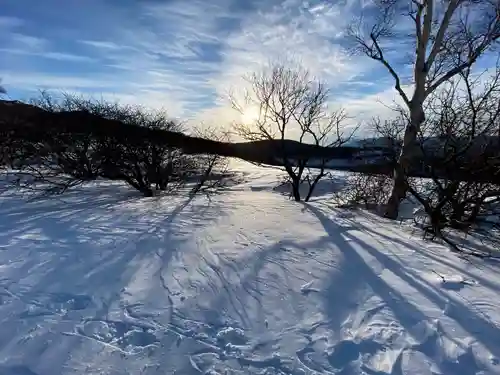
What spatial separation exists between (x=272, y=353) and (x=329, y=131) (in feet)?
26.7

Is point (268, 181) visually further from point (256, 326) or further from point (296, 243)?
point (256, 326)

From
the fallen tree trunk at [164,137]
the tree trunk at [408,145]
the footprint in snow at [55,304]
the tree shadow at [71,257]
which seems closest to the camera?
the tree shadow at [71,257]

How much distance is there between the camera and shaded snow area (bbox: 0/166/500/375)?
2.18 m

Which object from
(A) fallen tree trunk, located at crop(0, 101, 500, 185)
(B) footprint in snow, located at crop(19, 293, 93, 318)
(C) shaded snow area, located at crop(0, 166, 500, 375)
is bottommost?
(B) footprint in snow, located at crop(19, 293, 93, 318)

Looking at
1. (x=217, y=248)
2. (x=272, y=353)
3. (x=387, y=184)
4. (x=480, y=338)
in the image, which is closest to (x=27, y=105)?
(x=217, y=248)

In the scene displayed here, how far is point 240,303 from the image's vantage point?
288 centimetres

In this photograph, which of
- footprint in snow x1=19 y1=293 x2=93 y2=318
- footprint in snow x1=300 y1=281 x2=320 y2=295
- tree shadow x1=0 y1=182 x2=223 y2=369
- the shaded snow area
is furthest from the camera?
footprint in snow x1=300 y1=281 x2=320 y2=295

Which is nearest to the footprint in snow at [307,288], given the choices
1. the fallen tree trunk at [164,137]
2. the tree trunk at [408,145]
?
the tree trunk at [408,145]

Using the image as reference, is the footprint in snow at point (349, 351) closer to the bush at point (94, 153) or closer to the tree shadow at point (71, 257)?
the tree shadow at point (71, 257)

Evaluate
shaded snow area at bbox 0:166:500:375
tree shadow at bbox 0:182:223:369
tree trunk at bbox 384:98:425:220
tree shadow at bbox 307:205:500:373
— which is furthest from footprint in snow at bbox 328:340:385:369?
tree trunk at bbox 384:98:425:220

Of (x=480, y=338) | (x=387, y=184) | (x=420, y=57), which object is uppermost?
(x=420, y=57)

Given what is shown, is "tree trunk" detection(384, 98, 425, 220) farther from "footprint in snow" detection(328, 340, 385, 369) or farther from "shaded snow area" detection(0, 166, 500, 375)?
"footprint in snow" detection(328, 340, 385, 369)

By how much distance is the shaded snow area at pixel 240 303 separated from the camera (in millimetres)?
2178

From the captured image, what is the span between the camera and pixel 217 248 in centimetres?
411
